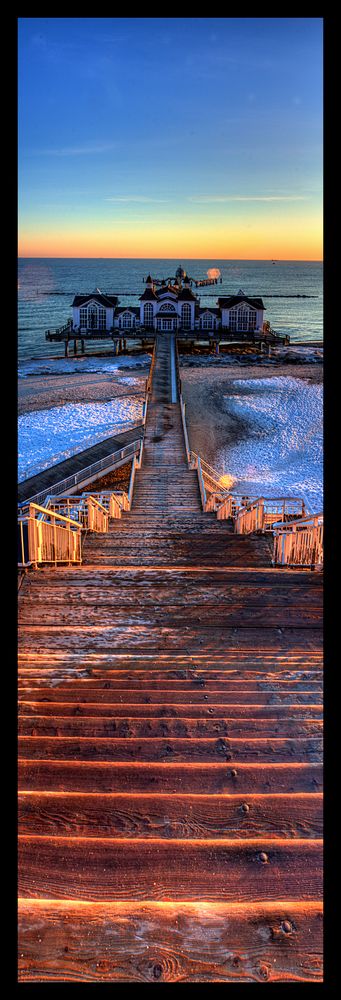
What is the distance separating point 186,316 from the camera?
6266cm

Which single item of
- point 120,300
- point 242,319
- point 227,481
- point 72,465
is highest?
point 120,300

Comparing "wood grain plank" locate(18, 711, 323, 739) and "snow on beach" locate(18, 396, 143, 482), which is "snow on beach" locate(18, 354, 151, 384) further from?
"wood grain plank" locate(18, 711, 323, 739)

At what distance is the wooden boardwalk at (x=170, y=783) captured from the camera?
94.3 inches

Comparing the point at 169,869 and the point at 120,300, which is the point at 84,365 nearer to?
the point at 169,869

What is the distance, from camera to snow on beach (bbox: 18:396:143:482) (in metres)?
26.6

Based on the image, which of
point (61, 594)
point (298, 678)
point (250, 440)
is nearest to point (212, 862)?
point (298, 678)

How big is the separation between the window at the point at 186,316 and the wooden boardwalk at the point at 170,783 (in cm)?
5899

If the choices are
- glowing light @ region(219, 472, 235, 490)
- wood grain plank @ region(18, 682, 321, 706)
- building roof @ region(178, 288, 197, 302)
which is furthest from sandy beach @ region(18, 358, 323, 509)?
wood grain plank @ region(18, 682, 321, 706)

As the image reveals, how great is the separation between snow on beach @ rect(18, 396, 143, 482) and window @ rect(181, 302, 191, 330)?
84.6 ft

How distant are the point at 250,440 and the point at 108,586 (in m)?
24.4

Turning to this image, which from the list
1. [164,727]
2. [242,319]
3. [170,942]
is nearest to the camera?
[170,942]

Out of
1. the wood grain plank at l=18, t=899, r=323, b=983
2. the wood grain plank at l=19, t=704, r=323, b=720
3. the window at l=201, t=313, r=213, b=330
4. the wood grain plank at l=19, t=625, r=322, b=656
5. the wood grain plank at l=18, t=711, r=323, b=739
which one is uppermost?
the window at l=201, t=313, r=213, b=330

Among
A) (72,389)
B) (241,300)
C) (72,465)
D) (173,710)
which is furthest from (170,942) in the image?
(241,300)

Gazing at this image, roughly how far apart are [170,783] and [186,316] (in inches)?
2467
